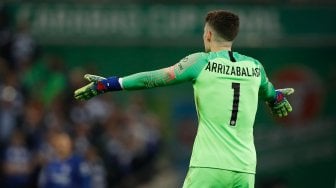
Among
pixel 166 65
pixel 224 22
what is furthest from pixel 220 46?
pixel 166 65

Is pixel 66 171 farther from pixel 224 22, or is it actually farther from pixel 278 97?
pixel 224 22

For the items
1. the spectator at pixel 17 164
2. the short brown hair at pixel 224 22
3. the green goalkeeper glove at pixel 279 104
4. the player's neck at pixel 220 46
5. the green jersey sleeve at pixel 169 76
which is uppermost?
the short brown hair at pixel 224 22

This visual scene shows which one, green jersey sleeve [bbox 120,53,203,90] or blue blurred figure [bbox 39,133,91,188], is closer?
green jersey sleeve [bbox 120,53,203,90]

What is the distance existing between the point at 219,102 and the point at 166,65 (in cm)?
1312

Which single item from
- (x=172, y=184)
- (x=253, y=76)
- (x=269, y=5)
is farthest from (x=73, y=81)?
(x=253, y=76)

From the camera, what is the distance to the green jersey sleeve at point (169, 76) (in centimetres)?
764

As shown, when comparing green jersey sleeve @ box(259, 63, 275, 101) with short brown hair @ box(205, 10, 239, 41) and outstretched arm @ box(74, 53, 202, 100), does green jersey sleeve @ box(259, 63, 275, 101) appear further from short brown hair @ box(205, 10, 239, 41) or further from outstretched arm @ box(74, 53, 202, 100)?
outstretched arm @ box(74, 53, 202, 100)

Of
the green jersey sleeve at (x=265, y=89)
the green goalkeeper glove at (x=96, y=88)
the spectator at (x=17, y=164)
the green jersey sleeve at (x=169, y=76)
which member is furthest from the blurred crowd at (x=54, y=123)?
the green jersey sleeve at (x=169, y=76)

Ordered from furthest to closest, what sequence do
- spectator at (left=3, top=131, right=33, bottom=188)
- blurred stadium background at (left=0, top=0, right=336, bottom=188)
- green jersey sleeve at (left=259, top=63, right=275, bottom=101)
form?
1. blurred stadium background at (left=0, top=0, right=336, bottom=188)
2. spectator at (left=3, top=131, right=33, bottom=188)
3. green jersey sleeve at (left=259, top=63, right=275, bottom=101)

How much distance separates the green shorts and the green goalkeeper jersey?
0.04 meters

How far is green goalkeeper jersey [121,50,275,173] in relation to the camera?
24.8 feet

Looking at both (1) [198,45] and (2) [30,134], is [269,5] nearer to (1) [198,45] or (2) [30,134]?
(1) [198,45]

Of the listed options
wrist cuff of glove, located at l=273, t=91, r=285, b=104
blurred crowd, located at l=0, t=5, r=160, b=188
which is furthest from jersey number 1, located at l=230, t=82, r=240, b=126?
blurred crowd, located at l=0, t=5, r=160, b=188

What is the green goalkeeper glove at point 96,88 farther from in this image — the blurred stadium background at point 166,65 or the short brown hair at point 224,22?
the blurred stadium background at point 166,65
